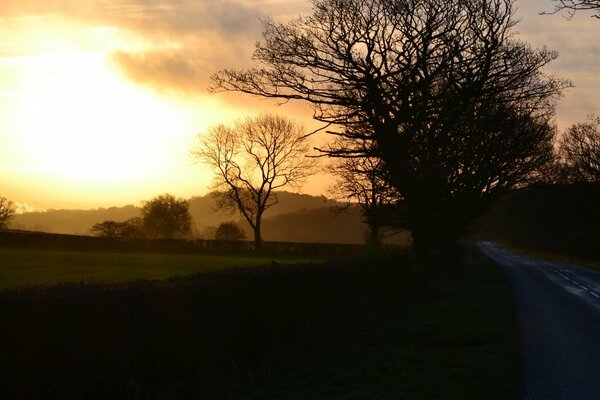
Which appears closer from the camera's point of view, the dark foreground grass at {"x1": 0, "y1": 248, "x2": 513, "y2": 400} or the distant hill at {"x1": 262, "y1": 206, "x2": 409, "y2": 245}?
the dark foreground grass at {"x1": 0, "y1": 248, "x2": 513, "y2": 400}

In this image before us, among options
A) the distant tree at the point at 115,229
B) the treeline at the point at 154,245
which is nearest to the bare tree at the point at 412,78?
the treeline at the point at 154,245

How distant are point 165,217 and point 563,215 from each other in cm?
7076

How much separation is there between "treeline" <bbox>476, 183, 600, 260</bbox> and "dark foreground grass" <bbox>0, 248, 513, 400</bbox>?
51.5 m

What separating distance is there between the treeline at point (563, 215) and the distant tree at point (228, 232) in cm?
4558

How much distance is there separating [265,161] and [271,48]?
2090 inches

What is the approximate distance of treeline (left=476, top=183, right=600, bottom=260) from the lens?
70.1m

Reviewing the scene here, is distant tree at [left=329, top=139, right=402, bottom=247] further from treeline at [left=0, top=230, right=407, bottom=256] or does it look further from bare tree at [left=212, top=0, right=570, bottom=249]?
treeline at [left=0, top=230, right=407, bottom=256]

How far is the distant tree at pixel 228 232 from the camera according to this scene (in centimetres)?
11538

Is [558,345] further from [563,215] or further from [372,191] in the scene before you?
[563,215]

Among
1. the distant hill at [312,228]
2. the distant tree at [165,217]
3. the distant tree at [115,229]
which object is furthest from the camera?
the distant hill at [312,228]

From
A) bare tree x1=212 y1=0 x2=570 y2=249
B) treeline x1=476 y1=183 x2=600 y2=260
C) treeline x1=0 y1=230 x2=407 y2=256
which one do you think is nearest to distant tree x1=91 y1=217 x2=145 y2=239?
treeline x1=0 y1=230 x2=407 y2=256

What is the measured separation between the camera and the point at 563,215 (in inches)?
3221

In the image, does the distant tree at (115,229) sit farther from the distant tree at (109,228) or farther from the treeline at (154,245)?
the treeline at (154,245)

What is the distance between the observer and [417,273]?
22.6 meters
